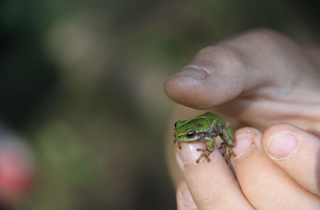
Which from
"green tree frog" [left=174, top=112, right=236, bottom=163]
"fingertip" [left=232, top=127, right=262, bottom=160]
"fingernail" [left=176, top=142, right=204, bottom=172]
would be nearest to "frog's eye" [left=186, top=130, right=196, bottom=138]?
"green tree frog" [left=174, top=112, right=236, bottom=163]

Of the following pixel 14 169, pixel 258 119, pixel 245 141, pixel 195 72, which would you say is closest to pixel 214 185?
pixel 245 141

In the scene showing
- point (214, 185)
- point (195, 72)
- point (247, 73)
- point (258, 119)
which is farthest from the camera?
point (258, 119)

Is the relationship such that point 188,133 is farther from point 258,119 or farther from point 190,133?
point 258,119

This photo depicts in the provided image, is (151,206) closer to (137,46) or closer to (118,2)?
(137,46)

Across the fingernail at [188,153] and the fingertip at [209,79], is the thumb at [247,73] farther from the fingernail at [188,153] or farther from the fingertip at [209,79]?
the fingernail at [188,153]

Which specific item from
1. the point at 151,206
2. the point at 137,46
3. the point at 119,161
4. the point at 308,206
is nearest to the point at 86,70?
the point at 137,46

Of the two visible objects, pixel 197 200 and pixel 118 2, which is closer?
pixel 197 200

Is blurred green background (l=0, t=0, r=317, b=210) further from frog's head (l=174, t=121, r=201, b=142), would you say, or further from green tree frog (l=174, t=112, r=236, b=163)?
frog's head (l=174, t=121, r=201, b=142)
